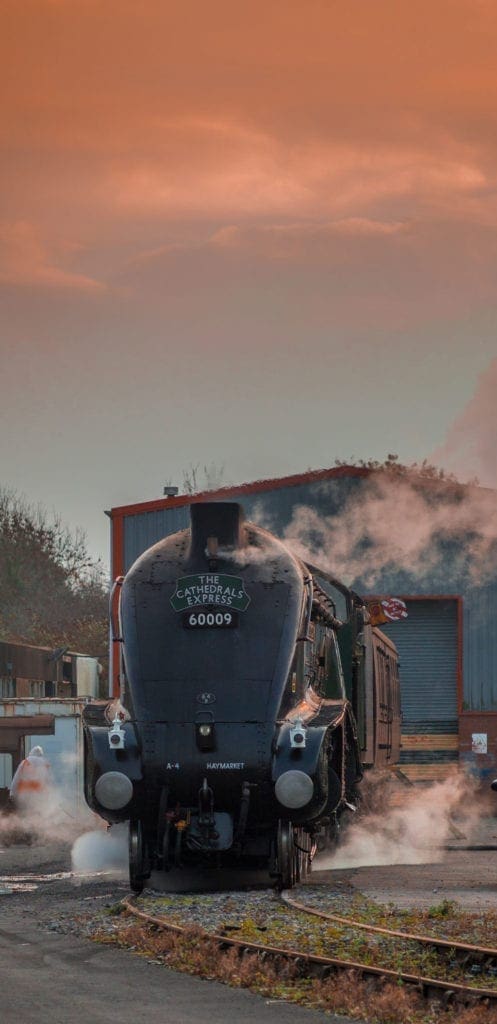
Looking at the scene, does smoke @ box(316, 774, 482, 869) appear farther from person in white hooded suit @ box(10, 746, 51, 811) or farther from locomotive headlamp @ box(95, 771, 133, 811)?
person in white hooded suit @ box(10, 746, 51, 811)

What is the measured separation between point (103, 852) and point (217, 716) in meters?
5.34

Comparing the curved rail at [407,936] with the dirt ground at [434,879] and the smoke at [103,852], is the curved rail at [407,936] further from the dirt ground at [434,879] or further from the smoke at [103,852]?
the smoke at [103,852]

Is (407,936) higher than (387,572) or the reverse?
the reverse

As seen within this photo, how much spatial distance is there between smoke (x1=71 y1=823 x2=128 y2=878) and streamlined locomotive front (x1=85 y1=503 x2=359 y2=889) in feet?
12.7

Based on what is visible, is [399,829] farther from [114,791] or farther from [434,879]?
[114,791]

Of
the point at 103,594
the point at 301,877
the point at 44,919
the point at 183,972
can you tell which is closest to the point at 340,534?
the point at 301,877

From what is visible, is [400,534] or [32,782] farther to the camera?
[400,534]

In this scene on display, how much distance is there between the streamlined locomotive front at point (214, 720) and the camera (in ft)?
58.0

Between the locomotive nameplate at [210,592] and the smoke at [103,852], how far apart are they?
4.93 metres

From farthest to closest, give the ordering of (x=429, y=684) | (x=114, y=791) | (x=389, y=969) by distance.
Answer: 1. (x=429, y=684)
2. (x=114, y=791)
3. (x=389, y=969)

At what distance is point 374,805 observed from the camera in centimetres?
2805

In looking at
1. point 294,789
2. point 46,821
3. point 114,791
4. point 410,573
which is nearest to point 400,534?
point 410,573

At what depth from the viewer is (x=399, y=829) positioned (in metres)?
29.2

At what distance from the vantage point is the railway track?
11.3 meters
